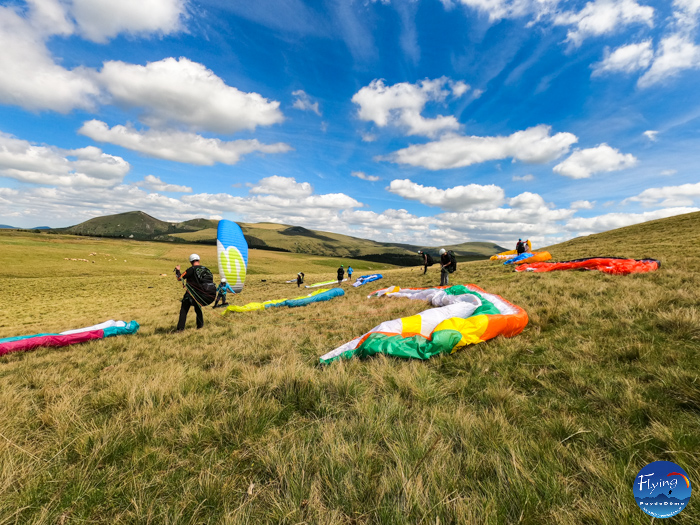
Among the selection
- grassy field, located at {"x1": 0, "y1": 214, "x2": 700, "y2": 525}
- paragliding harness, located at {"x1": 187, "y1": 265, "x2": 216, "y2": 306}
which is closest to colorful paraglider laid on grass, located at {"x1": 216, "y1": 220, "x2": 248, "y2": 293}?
paragliding harness, located at {"x1": 187, "y1": 265, "x2": 216, "y2": 306}

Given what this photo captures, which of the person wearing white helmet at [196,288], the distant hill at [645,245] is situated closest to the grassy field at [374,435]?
the person wearing white helmet at [196,288]

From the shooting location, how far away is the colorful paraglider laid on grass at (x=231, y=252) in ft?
66.8

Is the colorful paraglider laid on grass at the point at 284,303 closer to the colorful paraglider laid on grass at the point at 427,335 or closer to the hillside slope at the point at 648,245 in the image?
the colorful paraglider laid on grass at the point at 427,335

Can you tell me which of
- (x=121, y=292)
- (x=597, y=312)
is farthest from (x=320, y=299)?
(x=121, y=292)

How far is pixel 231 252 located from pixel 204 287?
1318 cm

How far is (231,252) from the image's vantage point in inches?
822

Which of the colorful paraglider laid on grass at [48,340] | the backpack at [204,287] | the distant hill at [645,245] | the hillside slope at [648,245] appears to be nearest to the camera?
the colorful paraglider laid on grass at [48,340]

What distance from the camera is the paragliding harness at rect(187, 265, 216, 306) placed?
866 centimetres

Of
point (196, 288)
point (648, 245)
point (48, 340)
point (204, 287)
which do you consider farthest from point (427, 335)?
point (648, 245)

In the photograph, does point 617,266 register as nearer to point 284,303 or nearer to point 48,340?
point 284,303

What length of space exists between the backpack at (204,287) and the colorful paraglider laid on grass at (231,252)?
1194 centimetres

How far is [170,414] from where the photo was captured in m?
2.80

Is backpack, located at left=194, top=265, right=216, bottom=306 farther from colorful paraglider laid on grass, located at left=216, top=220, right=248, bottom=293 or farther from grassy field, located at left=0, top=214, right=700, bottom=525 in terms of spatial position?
colorful paraglider laid on grass, located at left=216, top=220, right=248, bottom=293

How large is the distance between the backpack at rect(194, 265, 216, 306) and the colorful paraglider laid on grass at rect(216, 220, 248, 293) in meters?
11.9
